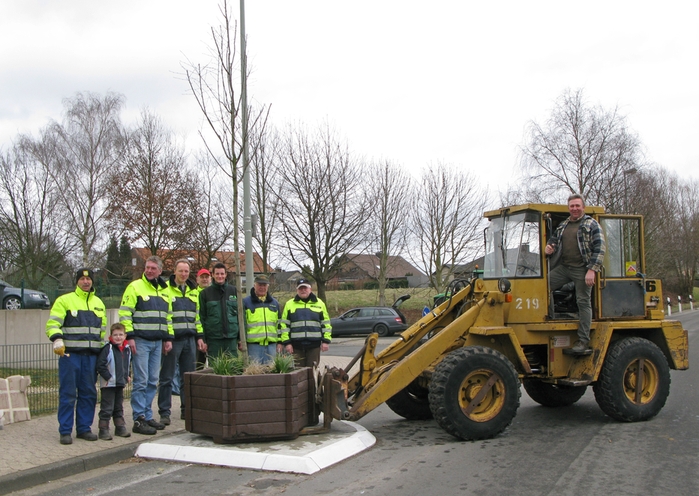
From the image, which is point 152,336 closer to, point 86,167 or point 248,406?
point 248,406

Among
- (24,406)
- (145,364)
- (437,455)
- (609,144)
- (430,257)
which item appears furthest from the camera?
(430,257)

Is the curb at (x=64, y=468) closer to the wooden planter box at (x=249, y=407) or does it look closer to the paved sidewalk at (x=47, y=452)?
the paved sidewalk at (x=47, y=452)

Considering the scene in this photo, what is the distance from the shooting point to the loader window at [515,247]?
7496mm

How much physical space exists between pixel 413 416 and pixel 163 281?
356 centimetres

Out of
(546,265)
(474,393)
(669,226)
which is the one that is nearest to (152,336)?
(474,393)

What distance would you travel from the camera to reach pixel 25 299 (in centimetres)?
1748

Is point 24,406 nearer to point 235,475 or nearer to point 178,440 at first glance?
point 178,440

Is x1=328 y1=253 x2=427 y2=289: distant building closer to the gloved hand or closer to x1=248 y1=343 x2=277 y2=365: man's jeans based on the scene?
x1=248 y1=343 x2=277 y2=365: man's jeans

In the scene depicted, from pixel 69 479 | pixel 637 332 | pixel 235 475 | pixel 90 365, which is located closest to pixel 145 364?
pixel 90 365

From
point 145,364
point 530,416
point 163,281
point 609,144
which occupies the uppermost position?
Answer: point 609,144

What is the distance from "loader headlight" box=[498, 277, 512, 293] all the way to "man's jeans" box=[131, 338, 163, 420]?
13.2 feet

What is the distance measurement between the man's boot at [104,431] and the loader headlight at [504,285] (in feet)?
15.2

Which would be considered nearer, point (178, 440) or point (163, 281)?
point (178, 440)

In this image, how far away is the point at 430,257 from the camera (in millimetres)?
33594
